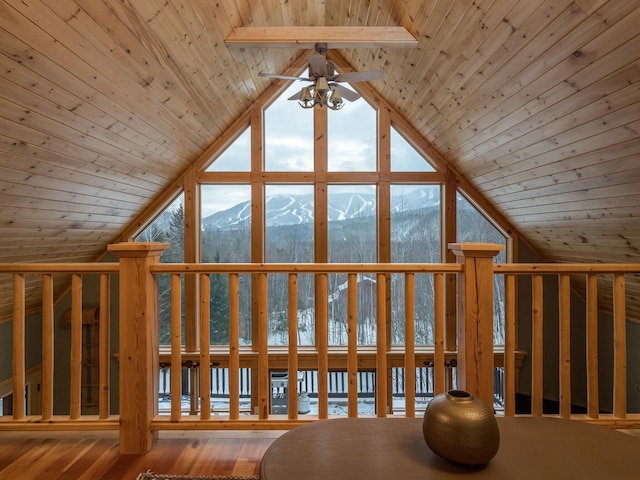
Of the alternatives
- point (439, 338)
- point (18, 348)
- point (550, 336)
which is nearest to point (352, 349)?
point (439, 338)

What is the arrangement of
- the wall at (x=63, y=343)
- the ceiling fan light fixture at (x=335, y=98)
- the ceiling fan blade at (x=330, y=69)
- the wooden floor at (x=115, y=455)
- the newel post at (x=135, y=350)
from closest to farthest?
the wooden floor at (x=115, y=455), the newel post at (x=135, y=350), the ceiling fan blade at (x=330, y=69), the ceiling fan light fixture at (x=335, y=98), the wall at (x=63, y=343)

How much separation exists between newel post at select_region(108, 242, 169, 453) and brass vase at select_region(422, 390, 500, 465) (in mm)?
1372

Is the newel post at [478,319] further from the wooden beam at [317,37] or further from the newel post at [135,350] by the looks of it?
the wooden beam at [317,37]

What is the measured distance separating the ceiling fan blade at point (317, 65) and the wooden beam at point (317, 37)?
Answer: 0.27 m

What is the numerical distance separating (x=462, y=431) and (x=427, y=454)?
0.14 meters

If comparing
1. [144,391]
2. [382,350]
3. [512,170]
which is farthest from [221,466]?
[512,170]

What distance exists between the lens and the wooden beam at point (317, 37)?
3.11 m

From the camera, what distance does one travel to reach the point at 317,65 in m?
2.92

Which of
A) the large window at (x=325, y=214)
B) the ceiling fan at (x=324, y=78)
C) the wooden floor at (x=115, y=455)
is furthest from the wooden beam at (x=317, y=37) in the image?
the wooden floor at (x=115, y=455)

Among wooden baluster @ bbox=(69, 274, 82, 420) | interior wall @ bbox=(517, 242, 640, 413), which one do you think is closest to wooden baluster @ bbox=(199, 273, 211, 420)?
wooden baluster @ bbox=(69, 274, 82, 420)

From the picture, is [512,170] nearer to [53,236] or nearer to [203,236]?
[203,236]

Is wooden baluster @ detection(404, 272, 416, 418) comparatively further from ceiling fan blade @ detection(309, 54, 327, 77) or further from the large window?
the large window

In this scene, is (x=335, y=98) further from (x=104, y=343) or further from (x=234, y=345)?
(x=104, y=343)

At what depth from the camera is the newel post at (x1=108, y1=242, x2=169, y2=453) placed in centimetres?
186
